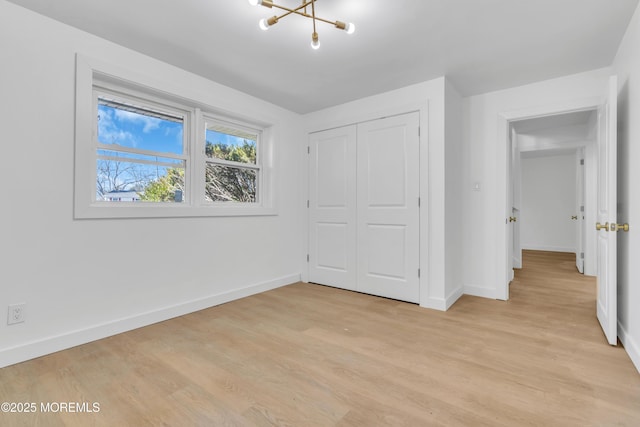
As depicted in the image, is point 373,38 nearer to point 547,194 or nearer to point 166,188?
point 166,188

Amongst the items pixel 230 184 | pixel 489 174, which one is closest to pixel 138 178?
pixel 230 184

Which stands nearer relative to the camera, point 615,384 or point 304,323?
point 615,384

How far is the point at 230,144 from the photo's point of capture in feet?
11.8

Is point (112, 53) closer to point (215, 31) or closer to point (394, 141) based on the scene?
point (215, 31)

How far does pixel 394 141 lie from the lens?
11.2 ft

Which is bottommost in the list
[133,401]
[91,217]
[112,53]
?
[133,401]

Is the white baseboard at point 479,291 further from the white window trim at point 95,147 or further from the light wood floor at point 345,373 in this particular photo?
the white window trim at point 95,147

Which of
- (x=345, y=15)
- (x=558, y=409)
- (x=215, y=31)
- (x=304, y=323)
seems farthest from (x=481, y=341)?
(x=215, y=31)

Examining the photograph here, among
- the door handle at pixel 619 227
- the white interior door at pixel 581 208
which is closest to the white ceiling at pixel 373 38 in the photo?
the door handle at pixel 619 227

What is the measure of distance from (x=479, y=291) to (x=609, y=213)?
1.59 metres

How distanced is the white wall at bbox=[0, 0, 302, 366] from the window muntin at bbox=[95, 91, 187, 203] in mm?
274

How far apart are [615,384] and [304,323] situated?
6.70 feet

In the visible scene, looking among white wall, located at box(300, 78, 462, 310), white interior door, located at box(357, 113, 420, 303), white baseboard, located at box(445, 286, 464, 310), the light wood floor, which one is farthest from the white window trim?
white baseboard, located at box(445, 286, 464, 310)

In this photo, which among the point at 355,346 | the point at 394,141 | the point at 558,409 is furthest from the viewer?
the point at 394,141
